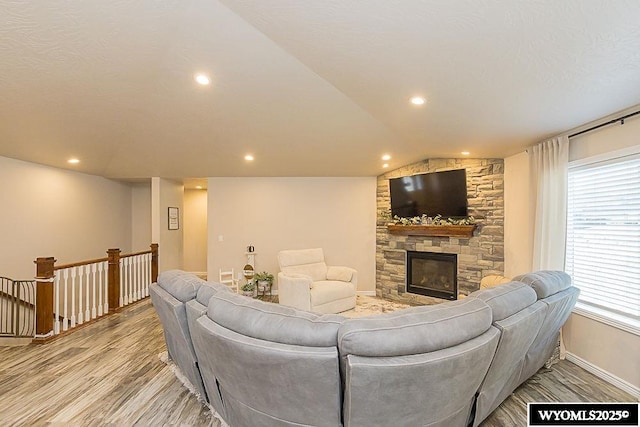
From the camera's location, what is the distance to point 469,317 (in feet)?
5.32

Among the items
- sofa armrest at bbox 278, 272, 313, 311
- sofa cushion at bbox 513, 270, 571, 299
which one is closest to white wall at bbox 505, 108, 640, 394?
sofa cushion at bbox 513, 270, 571, 299

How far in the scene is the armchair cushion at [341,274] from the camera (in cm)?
522

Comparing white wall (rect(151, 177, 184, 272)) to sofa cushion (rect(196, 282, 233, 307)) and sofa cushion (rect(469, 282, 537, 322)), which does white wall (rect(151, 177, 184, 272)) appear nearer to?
sofa cushion (rect(196, 282, 233, 307))

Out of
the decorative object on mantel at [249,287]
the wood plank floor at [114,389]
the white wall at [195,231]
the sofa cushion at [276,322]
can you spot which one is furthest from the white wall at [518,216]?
the white wall at [195,231]

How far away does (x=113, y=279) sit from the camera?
15.6ft

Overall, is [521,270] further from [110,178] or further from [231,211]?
[110,178]

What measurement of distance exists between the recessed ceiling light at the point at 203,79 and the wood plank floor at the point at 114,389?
9.57 feet

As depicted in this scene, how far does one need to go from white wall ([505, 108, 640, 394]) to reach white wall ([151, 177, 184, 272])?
6423mm

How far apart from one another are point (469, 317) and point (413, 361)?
0.45 meters

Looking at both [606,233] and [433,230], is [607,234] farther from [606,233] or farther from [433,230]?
[433,230]

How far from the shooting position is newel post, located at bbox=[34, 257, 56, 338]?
3621 millimetres

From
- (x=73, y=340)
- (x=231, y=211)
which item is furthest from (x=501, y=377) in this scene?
(x=231, y=211)

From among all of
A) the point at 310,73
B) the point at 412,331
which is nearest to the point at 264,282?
the point at 310,73

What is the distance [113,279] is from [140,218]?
3166 mm
